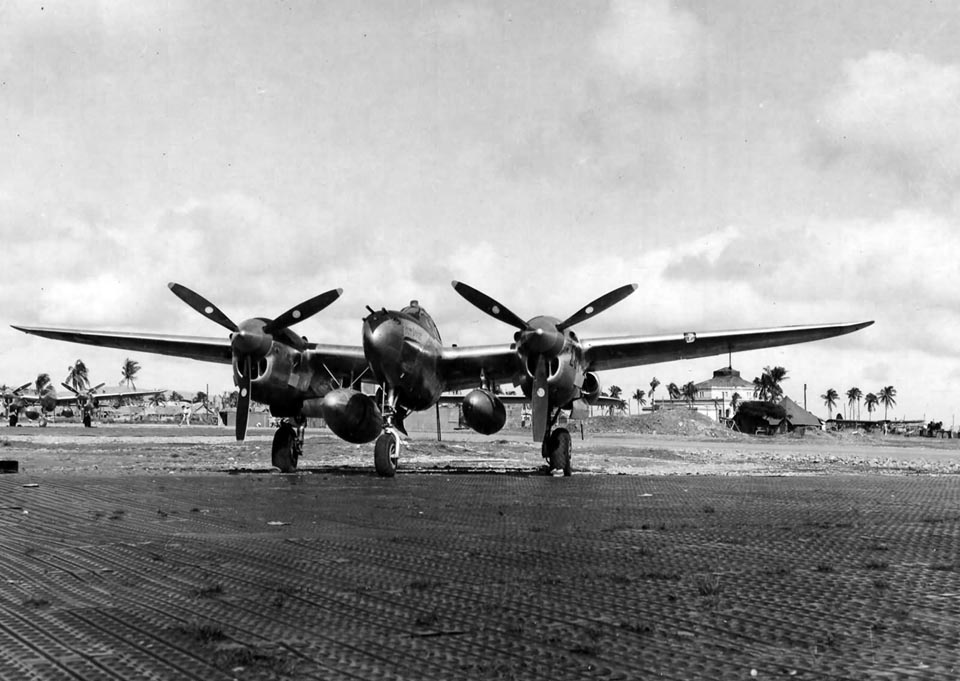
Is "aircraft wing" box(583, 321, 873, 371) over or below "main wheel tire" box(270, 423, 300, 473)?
over

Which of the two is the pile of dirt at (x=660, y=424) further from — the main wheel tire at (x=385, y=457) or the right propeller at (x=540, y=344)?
the main wheel tire at (x=385, y=457)

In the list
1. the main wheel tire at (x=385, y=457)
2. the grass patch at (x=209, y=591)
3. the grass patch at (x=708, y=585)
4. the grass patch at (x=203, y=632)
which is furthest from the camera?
the main wheel tire at (x=385, y=457)

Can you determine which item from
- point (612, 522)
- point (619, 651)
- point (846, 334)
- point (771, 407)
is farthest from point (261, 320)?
point (771, 407)

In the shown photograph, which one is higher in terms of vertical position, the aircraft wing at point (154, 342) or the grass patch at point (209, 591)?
the aircraft wing at point (154, 342)

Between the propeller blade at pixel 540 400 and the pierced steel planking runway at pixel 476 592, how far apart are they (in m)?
9.46

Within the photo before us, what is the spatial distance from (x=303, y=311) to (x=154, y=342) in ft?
16.6

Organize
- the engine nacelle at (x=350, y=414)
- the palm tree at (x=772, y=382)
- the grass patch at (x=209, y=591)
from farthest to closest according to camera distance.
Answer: the palm tree at (x=772, y=382) → the engine nacelle at (x=350, y=414) → the grass patch at (x=209, y=591)

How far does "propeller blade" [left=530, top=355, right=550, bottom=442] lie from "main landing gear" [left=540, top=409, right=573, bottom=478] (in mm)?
673

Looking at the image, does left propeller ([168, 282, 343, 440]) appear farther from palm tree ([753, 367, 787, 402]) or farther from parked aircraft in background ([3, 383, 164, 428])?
palm tree ([753, 367, 787, 402])

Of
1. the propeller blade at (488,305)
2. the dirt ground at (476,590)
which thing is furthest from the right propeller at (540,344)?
the dirt ground at (476,590)

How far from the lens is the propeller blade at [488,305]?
22594 millimetres

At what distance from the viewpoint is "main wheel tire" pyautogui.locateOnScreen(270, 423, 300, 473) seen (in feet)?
75.9

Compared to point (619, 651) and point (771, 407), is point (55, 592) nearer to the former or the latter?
point (619, 651)

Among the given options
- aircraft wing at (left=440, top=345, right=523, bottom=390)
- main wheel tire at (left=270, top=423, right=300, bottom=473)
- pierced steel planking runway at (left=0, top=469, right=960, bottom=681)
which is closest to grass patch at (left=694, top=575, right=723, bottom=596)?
pierced steel planking runway at (left=0, top=469, right=960, bottom=681)
